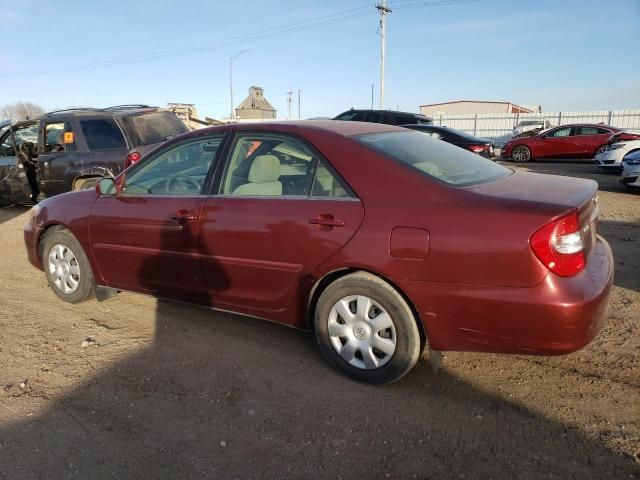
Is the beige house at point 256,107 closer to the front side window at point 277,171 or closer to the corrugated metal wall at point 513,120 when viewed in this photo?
the corrugated metal wall at point 513,120

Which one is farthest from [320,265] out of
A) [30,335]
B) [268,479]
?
[30,335]

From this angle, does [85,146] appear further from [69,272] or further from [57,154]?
[69,272]

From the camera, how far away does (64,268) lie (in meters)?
4.60

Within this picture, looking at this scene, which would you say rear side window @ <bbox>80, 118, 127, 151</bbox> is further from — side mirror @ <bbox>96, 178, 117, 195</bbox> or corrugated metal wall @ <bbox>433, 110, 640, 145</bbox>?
corrugated metal wall @ <bbox>433, 110, 640, 145</bbox>

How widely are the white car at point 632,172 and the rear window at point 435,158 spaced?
8267 mm

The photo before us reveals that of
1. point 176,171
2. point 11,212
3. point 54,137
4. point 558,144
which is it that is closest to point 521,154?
point 558,144

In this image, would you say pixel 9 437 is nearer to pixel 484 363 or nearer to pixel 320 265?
pixel 320 265

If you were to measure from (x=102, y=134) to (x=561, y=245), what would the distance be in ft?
23.7

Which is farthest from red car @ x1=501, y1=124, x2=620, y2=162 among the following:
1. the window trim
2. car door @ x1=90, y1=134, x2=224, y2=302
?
car door @ x1=90, y1=134, x2=224, y2=302

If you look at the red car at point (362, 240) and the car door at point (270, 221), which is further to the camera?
the car door at point (270, 221)

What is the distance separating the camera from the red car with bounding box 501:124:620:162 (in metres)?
17.0

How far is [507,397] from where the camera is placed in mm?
2988

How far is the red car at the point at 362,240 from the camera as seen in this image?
261 cm

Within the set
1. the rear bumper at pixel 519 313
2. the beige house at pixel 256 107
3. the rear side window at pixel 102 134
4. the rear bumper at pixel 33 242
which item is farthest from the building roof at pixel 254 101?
the rear bumper at pixel 519 313
